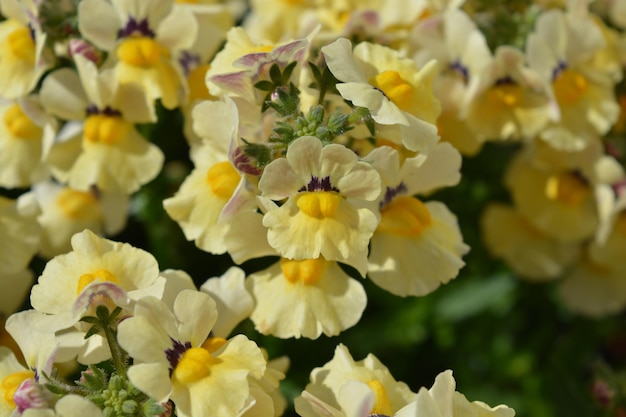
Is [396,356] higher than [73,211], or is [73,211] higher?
[73,211]

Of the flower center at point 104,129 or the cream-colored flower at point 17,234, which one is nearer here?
the cream-colored flower at point 17,234

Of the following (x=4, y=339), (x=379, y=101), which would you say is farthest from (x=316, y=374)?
(x=4, y=339)

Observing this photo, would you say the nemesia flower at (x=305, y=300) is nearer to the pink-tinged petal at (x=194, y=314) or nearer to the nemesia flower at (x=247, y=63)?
the pink-tinged petal at (x=194, y=314)

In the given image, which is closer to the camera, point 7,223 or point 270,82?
point 270,82

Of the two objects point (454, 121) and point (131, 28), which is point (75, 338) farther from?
point (454, 121)

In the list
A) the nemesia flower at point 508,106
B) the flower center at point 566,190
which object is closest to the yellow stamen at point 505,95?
the nemesia flower at point 508,106

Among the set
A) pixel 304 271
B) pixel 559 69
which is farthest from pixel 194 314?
pixel 559 69

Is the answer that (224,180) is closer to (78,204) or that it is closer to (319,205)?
(319,205)
